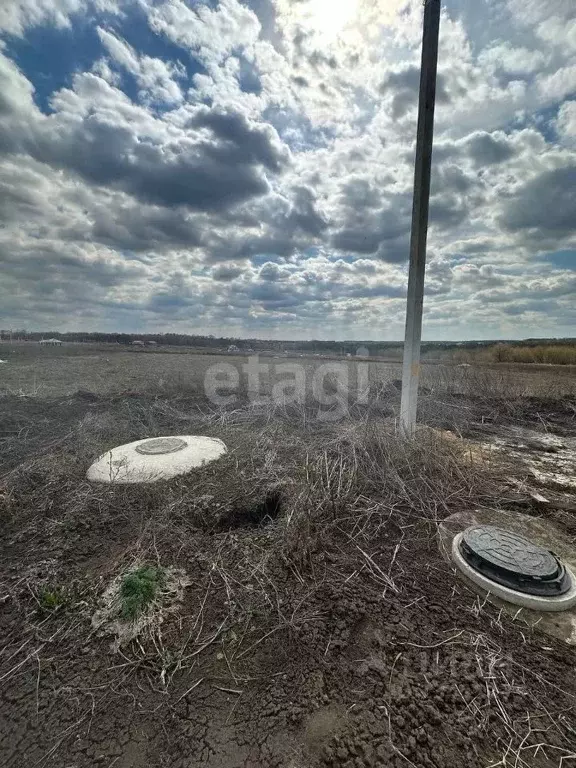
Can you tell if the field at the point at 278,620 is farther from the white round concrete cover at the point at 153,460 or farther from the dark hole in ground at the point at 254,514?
the white round concrete cover at the point at 153,460

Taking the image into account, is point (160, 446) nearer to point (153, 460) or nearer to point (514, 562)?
point (153, 460)

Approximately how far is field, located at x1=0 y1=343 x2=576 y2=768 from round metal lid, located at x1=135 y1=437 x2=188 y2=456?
691 millimetres

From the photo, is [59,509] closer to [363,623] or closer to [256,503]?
[256,503]

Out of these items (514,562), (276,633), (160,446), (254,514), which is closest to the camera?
(276,633)

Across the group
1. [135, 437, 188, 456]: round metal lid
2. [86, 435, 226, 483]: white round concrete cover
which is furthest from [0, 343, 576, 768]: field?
[135, 437, 188, 456]: round metal lid

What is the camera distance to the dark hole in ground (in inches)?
135

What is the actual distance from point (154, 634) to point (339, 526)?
5.53 ft

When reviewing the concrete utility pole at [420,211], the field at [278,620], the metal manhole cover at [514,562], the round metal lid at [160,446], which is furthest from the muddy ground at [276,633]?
the concrete utility pole at [420,211]

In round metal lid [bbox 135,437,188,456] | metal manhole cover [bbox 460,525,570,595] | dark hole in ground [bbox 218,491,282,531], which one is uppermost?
round metal lid [bbox 135,437,188,456]

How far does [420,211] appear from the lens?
4668 millimetres

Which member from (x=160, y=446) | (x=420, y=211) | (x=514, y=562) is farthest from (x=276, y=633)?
(x=420, y=211)

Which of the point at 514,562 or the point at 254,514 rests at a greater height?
the point at 514,562

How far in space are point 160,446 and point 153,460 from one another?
0.40 metres

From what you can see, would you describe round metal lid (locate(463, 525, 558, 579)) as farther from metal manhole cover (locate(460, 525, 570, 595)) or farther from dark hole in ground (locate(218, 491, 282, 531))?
dark hole in ground (locate(218, 491, 282, 531))
